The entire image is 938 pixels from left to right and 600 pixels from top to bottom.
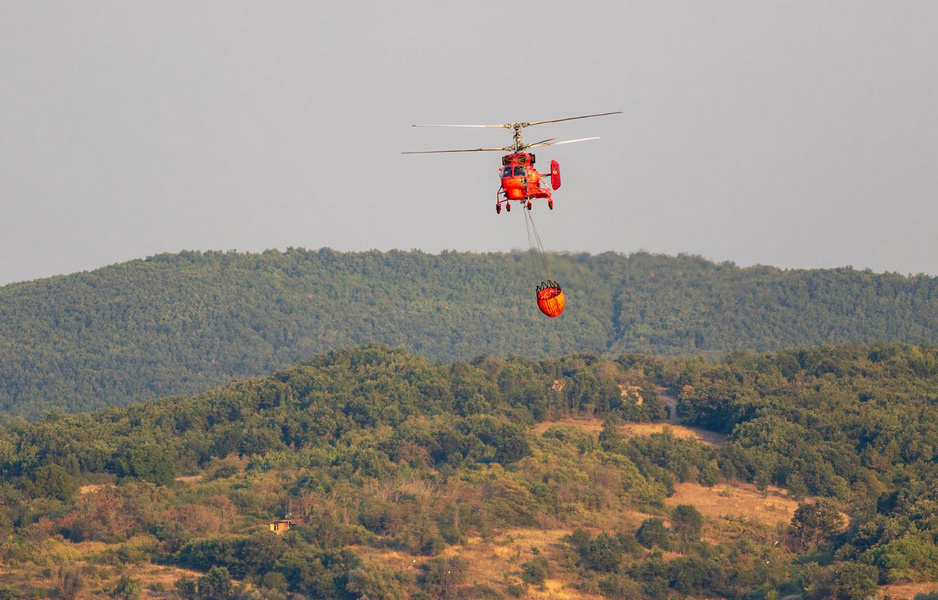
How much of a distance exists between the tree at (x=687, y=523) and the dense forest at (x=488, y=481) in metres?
0.16

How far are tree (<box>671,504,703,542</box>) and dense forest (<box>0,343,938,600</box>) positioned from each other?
0.16 meters

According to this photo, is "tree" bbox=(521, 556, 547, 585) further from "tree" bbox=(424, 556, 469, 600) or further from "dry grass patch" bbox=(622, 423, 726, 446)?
"dry grass patch" bbox=(622, 423, 726, 446)

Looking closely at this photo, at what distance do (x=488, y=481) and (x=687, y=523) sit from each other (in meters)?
15.2

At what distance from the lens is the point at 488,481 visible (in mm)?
105000

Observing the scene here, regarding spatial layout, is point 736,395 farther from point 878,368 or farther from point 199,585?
point 199,585

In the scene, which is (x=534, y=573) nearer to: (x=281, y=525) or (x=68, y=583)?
(x=281, y=525)

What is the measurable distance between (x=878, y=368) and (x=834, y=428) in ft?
67.4

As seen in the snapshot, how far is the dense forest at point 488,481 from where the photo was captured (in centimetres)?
8750

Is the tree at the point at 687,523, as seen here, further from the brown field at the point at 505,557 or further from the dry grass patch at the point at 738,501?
the brown field at the point at 505,557

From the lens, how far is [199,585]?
285ft

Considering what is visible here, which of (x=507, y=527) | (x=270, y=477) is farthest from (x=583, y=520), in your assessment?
(x=270, y=477)

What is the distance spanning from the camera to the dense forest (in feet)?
287

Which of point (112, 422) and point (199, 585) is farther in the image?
point (112, 422)

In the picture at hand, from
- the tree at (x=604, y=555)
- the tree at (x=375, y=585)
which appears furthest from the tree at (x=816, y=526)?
the tree at (x=375, y=585)
